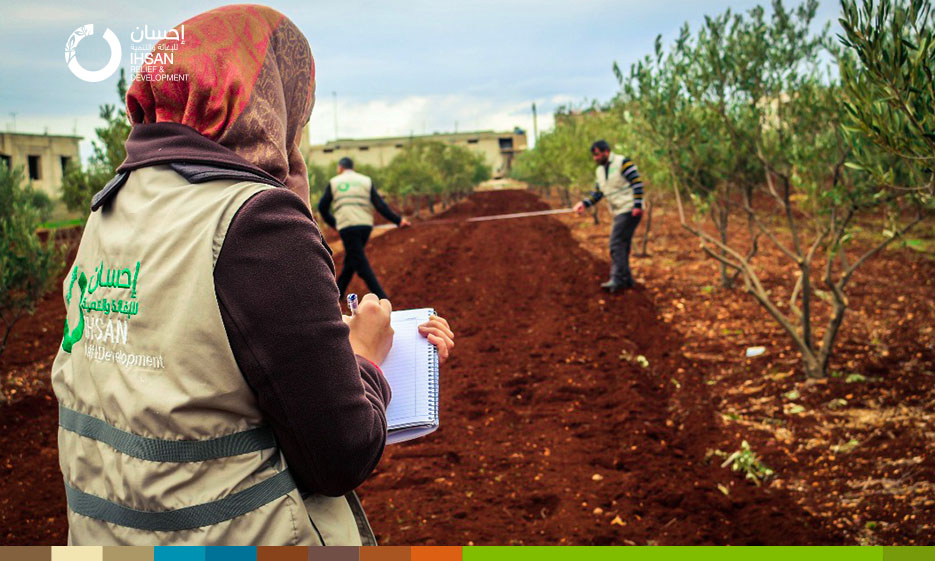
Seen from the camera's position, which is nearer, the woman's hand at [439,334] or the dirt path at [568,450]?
the woman's hand at [439,334]

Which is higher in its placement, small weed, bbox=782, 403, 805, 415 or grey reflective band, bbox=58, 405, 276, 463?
grey reflective band, bbox=58, 405, 276, 463

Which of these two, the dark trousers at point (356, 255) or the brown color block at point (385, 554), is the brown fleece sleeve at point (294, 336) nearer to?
the brown color block at point (385, 554)

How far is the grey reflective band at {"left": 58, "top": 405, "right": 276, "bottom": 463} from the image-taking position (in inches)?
48.3

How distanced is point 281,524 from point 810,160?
687cm

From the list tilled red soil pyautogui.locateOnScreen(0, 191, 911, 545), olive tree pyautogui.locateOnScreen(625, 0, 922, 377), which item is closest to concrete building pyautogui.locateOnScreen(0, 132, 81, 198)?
tilled red soil pyautogui.locateOnScreen(0, 191, 911, 545)

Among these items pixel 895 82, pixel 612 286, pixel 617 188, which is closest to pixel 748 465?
pixel 895 82

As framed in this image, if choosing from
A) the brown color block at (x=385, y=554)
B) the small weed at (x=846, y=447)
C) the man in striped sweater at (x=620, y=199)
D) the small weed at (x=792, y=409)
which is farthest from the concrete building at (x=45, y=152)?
the brown color block at (x=385, y=554)

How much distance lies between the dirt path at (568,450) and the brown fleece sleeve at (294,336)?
301 cm

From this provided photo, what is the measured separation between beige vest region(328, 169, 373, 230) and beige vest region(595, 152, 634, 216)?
3729 millimetres

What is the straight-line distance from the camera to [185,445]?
1.23 metres

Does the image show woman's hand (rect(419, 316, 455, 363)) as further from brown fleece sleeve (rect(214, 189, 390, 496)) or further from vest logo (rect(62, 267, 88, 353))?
vest logo (rect(62, 267, 88, 353))

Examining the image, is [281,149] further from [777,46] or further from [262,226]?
[777,46]

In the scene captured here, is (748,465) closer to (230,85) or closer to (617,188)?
(230,85)

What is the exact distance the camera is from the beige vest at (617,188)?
10.9 m
